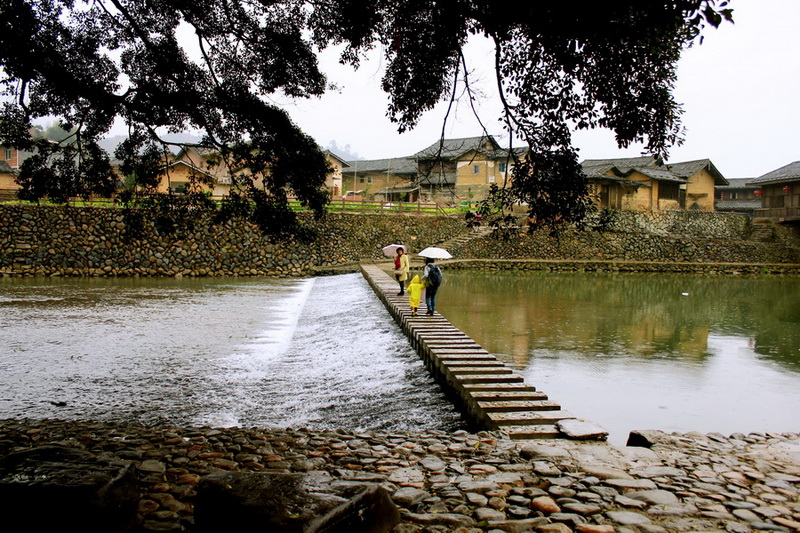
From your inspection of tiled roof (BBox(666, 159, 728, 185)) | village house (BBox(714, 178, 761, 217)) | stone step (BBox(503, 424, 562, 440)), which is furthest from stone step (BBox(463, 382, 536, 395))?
village house (BBox(714, 178, 761, 217))

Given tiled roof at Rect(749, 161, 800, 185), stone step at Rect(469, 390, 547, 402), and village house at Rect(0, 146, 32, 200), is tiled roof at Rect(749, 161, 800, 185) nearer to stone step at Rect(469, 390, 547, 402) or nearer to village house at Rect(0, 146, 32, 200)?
stone step at Rect(469, 390, 547, 402)

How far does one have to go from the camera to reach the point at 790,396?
909 centimetres

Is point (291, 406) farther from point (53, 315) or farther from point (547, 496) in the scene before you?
point (53, 315)

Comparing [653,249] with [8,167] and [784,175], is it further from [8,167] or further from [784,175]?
[8,167]

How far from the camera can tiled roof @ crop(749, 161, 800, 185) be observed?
125 ft

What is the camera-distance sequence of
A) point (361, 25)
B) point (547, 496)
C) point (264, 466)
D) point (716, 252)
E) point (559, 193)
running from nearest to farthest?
point (547, 496) → point (264, 466) → point (559, 193) → point (361, 25) → point (716, 252)

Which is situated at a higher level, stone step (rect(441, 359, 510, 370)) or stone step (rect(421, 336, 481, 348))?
stone step (rect(441, 359, 510, 370))

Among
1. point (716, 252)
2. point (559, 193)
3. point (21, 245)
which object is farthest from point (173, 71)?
point (716, 252)

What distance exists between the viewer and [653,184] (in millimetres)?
46156

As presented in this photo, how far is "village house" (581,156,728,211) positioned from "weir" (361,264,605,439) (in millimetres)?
37135

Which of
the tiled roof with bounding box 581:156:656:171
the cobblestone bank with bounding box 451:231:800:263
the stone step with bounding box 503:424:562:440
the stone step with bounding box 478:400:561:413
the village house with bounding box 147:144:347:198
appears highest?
the tiled roof with bounding box 581:156:656:171

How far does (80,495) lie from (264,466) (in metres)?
1.80

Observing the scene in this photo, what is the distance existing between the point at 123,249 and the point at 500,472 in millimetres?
26628

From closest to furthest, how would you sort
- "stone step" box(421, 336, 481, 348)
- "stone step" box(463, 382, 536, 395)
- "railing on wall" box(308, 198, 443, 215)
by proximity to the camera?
"stone step" box(463, 382, 536, 395) < "stone step" box(421, 336, 481, 348) < "railing on wall" box(308, 198, 443, 215)
